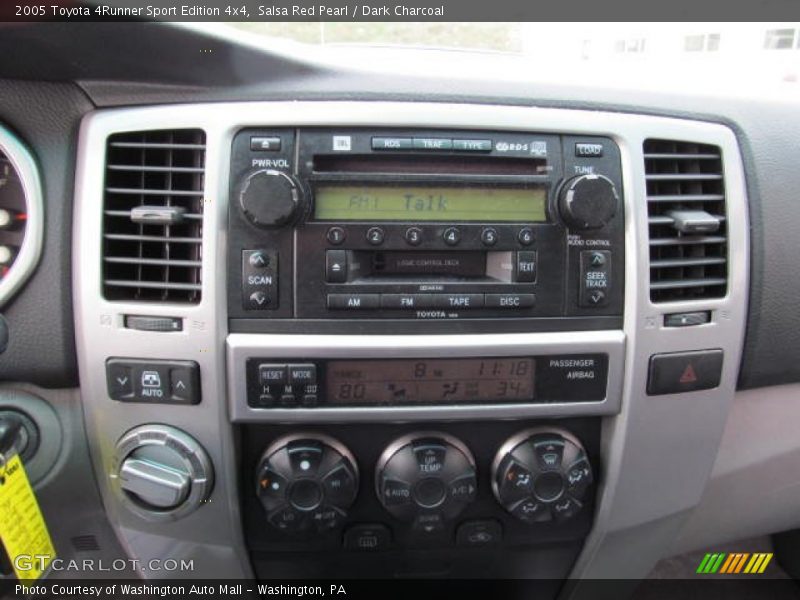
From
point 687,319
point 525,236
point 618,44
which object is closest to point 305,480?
point 525,236

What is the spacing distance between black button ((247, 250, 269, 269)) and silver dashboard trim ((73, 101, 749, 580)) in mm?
60

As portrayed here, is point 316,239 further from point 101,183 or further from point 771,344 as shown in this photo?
point 771,344

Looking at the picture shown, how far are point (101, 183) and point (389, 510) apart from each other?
2.99ft

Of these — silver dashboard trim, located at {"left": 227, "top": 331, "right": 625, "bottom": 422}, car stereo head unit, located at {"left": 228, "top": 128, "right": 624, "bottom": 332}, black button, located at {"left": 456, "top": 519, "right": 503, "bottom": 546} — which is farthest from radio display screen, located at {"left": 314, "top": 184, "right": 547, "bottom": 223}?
black button, located at {"left": 456, "top": 519, "right": 503, "bottom": 546}

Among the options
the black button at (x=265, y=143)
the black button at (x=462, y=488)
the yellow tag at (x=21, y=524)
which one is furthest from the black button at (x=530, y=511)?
the yellow tag at (x=21, y=524)

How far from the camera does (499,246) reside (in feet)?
3.86

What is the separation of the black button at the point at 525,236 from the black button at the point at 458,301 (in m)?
0.14

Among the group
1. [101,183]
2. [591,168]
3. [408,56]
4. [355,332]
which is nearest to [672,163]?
[591,168]

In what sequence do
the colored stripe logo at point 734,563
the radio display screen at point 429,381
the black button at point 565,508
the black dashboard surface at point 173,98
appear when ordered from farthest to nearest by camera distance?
the colored stripe logo at point 734,563
the black button at point 565,508
the radio display screen at point 429,381
the black dashboard surface at point 173,98

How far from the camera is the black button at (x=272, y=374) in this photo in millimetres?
1154

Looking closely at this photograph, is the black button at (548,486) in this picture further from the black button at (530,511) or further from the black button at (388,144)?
the black button at (388,144)

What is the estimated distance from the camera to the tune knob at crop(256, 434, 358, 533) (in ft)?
3.98

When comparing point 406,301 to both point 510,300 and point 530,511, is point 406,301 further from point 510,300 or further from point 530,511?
point 530,511

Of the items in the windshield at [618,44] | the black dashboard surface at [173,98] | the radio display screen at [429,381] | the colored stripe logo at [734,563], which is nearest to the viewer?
the black dashboard surface at [173,98]
